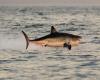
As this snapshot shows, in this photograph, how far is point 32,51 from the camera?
3606 centimetres

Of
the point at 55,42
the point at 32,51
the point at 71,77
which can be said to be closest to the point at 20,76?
the point at 71,77

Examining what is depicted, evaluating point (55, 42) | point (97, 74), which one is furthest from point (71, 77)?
point (55, 42)

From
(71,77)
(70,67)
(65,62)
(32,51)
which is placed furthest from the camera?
(32,51)

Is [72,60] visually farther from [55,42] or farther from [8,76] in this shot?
[8,76]

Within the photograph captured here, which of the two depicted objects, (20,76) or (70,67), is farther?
(70,67)

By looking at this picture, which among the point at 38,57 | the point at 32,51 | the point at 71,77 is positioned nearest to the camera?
the point at 71,77

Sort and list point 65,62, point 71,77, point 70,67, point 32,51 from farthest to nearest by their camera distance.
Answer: point 32,51 → point 65,62 → point 70,67 → point 71,77

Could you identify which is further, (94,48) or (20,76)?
(94,48)

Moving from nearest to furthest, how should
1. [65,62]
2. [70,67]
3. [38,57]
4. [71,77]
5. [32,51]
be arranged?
1. [71,77]
2. [70,67]
3. [65,62]
4. [38,57]
5. [32,51]

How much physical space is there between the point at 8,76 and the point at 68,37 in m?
6.50

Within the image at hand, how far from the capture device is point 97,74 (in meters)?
25.0

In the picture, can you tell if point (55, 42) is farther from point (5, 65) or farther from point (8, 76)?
point (8, 76)

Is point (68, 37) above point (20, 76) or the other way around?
above

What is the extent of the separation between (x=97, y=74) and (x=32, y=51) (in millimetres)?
11733
